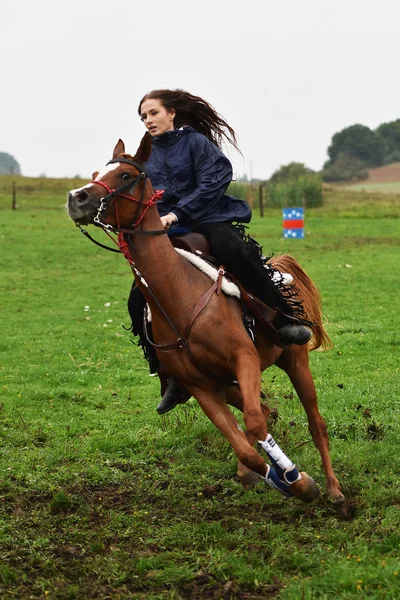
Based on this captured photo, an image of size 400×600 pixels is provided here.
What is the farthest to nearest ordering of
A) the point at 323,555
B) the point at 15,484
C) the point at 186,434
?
the point at 186,434 → the point at 15,484 → the point at 323,555

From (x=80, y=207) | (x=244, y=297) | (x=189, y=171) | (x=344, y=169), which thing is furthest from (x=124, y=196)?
(x=344, y=169)

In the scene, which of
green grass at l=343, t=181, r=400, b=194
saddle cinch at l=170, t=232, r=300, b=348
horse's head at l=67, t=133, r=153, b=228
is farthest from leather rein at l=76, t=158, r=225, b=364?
green grass at l=343, t=181, r=400, b=194

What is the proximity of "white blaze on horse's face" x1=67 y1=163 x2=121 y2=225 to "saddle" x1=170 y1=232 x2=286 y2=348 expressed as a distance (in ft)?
3.52

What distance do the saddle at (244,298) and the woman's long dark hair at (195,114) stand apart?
Result: 109 centimetres

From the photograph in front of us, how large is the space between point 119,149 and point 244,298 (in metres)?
1.52

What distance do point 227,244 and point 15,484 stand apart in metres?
2.91

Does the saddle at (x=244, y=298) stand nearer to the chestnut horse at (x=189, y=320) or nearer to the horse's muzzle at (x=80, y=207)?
the chestnut horse at (x=189, y=320)

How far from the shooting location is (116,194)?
17.9ft

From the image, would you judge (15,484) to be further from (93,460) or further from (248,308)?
(248,308)

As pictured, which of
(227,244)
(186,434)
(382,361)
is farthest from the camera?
(382,361)

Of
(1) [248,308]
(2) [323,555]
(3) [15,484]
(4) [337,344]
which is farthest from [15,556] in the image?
(4) [337,344]

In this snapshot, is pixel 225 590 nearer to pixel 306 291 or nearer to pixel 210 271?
pixel 210 271

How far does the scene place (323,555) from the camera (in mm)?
5219

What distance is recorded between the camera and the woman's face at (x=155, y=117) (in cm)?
636
